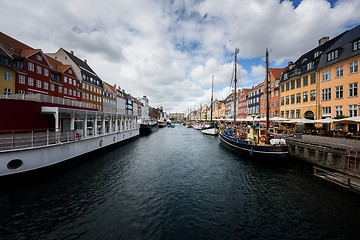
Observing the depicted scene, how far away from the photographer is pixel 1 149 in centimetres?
1131

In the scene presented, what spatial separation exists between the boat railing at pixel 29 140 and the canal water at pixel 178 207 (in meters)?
2.78

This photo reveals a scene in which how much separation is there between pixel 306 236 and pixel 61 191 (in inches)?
537

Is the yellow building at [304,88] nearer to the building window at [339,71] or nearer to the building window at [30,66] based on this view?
the building window at [339,71]

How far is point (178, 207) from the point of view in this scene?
30.7 feet

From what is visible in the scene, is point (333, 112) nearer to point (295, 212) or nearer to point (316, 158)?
point (316, 158)

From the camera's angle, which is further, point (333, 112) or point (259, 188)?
point (333, 112)

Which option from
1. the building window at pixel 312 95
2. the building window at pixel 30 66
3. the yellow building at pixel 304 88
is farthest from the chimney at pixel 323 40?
the building window at pixel 30 66

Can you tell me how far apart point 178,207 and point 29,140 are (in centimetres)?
1223

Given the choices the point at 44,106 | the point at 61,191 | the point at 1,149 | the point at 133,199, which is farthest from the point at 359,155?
the point at 44,106

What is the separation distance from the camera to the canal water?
7.20 metres

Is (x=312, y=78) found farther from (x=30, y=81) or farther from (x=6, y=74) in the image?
(x=6, y=74)

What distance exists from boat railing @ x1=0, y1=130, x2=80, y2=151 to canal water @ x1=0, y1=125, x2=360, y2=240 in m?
2.78

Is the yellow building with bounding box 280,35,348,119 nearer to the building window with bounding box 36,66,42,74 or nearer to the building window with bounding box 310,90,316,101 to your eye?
the building window with bounding box 310,90,316,101

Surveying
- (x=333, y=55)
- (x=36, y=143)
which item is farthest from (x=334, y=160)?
(x=36, y=143)
